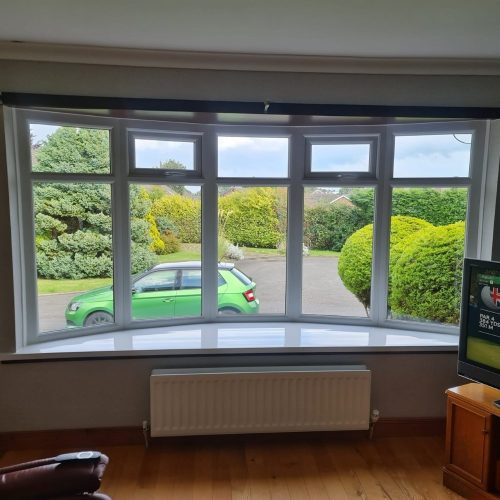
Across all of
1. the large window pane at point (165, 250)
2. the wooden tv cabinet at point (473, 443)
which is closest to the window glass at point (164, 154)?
the large window pane at point (165, 250)

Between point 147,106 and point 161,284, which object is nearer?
point 147,106

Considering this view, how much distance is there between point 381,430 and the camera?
9.07 ft

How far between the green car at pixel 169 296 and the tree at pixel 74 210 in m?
0.21

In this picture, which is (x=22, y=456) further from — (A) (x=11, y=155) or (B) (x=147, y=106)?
(B) (x=147, y=106)

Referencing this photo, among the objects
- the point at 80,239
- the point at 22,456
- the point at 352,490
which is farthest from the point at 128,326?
the point at 352,490

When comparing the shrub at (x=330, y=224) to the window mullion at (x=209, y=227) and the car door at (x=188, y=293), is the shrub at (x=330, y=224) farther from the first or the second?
the car door at (x=188, y=293)

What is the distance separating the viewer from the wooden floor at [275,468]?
2.23 metres

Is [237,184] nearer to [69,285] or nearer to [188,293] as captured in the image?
[188,293]

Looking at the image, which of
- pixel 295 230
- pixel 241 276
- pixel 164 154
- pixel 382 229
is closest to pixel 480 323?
pixel 382 229

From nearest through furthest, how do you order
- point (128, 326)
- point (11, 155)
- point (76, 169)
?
point (11, 155) < point (76, 169) < point (128, 326)

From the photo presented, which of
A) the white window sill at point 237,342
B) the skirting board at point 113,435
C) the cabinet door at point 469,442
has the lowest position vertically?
the skirting board at point 113,435

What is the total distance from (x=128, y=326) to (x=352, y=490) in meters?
1.77

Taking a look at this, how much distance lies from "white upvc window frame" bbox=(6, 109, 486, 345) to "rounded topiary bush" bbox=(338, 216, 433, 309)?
5cm

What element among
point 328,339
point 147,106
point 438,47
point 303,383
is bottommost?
point 303,383
